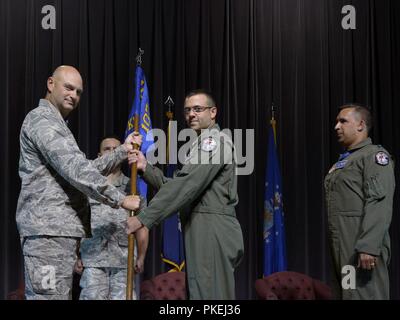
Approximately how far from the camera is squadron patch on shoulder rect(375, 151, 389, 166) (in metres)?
3.31

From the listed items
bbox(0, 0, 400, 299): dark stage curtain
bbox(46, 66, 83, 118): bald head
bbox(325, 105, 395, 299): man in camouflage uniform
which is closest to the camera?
bbox(46, 66, 83, 118): bald head

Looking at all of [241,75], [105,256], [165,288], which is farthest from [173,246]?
[241,75]

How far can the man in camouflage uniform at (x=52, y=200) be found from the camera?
8.34ft

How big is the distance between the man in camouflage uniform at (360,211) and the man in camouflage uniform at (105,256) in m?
1.31

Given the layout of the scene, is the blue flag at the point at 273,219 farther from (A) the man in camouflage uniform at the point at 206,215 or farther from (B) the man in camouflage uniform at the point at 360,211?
(A) the man in camouflage uniform at the point at 206,215

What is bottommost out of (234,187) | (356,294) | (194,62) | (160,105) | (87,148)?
(356,294)

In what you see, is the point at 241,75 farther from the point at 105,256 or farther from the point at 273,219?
the point at 105,256

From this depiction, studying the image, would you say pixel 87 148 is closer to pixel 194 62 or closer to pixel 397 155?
pixel 194 62

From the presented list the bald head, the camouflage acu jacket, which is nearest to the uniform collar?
the camouflage acu jacket

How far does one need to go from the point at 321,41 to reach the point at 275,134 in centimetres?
116

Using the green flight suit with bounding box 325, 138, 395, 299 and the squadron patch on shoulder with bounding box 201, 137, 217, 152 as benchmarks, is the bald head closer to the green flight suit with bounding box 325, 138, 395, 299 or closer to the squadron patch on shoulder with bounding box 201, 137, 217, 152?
the squadron patch on shoulder with bounding box 201, 137, 217, 152

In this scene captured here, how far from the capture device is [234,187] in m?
3.01

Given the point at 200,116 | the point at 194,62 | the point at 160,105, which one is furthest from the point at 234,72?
the point at 200,116

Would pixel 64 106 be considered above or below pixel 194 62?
below
